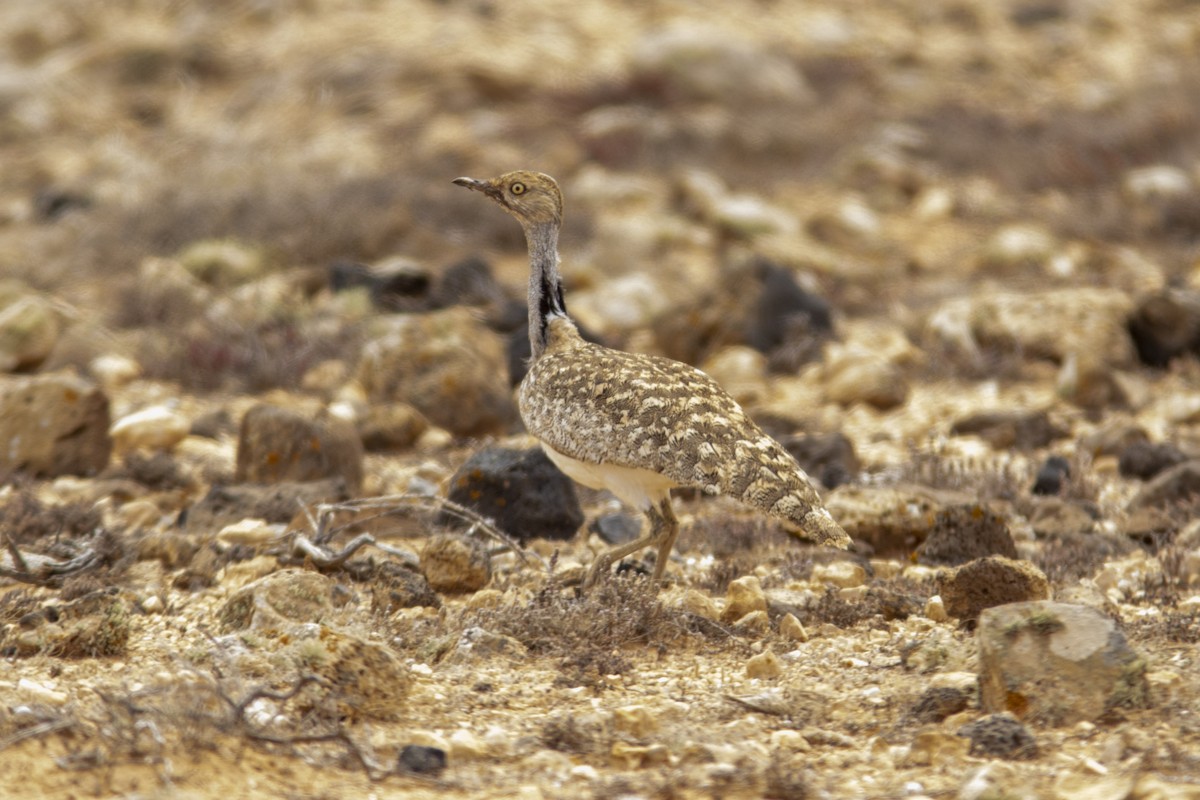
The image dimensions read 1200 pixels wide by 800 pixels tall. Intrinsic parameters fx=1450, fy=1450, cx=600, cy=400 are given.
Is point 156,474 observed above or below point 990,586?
below

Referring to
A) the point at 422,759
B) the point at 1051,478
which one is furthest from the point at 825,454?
the point at 422,759

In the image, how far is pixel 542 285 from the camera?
6.35 metres

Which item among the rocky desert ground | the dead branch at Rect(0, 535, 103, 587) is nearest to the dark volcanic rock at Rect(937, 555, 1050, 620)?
the rocky desert ground

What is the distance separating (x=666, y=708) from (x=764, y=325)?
20.0ft

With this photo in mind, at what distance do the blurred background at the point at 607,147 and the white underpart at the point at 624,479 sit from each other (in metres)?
4.32

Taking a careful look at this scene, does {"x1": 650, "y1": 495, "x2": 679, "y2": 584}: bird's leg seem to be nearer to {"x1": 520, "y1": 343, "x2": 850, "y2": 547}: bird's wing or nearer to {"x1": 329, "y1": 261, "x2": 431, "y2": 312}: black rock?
{"x1": 520, "y1": 343, "x2": 850, "y2": 547}: bird's wing

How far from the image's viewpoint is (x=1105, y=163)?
1525cm

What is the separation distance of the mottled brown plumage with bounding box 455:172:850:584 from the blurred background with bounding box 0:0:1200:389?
13.9 ft

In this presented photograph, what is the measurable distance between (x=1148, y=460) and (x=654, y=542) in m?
3.28

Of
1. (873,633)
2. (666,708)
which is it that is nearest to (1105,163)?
(873,633)

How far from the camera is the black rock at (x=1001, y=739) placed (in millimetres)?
3883

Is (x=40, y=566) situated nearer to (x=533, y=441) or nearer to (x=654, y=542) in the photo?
(x=654, y=542)

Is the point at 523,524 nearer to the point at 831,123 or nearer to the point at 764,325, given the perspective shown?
the point at 764,325

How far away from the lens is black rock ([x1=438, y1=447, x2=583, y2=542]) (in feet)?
21.3
